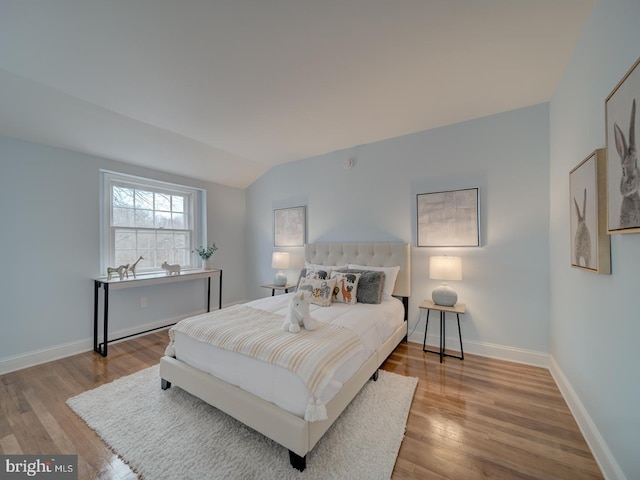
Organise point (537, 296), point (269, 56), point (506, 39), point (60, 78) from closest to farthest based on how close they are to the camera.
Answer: point (506, 39), point (269, 56), point (60, 78), point (537, 296)

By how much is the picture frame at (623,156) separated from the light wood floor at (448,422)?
52.8 inches

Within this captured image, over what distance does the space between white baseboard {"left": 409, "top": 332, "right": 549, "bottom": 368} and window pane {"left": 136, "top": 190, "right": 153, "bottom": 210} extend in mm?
4138

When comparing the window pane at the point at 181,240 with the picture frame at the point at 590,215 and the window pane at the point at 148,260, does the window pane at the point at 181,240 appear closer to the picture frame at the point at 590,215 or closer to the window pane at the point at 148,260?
the window pane at the point at 148,260

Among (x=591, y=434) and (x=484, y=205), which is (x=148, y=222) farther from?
(x=591, y=434)

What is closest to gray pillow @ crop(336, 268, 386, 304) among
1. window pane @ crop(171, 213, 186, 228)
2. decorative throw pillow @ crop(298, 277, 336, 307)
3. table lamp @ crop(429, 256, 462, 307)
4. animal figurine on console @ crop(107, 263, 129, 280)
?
decorative throw pillow @ crop(298, 277, 336, 307)

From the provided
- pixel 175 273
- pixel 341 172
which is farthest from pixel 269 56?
pixel 175 273

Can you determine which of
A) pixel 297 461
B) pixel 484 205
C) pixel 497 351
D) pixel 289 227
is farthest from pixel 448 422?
pixel 289 227

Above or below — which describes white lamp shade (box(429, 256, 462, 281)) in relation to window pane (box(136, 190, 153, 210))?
below

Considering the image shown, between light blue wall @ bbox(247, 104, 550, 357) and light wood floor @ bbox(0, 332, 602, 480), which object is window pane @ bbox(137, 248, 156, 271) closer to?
light wood floor @ bbox(0, 332, 602, 480)

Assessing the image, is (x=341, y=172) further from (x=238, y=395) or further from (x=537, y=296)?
(x=238, y=395)

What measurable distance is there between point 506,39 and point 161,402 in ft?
12.0

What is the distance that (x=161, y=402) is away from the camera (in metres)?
1.97

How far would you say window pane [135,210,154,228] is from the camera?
3.54 m

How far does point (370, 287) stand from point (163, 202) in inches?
131
